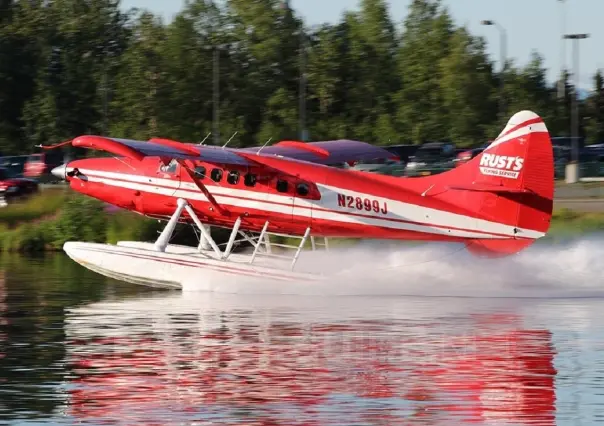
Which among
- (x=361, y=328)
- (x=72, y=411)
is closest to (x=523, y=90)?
(x=361, y=328)

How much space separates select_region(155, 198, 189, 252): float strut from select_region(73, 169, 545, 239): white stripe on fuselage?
0.50 ft

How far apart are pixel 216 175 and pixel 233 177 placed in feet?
0.99

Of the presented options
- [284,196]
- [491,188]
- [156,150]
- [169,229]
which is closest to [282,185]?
[284,196]

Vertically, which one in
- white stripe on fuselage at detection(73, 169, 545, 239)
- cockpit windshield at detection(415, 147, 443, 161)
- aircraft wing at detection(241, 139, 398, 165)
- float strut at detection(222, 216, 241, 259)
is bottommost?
float strut at detection(222, 216, 241, 259)

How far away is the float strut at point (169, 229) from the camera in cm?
2436

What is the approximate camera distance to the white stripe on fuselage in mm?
23359

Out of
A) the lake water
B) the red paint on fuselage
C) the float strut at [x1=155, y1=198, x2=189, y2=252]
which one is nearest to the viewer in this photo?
the lake water

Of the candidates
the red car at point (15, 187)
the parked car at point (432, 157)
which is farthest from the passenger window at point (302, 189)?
the parked car at point (432, 157)

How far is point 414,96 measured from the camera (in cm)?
7494

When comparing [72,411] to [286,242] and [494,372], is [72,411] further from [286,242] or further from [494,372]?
[286,242]

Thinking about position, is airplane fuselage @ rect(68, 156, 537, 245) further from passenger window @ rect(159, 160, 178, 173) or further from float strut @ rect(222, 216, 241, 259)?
float strut @ rect(222, 216, 241, 259)

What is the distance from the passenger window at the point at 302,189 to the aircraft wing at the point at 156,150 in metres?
0.91

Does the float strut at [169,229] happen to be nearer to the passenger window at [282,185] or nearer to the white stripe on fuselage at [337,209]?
the white stripe on fuselage at [337,209]

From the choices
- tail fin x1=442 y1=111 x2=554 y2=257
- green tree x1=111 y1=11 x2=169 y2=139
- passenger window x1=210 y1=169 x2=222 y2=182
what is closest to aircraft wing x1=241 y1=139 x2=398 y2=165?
passenger window x1=210 y1=169 x2=222 y2=182
